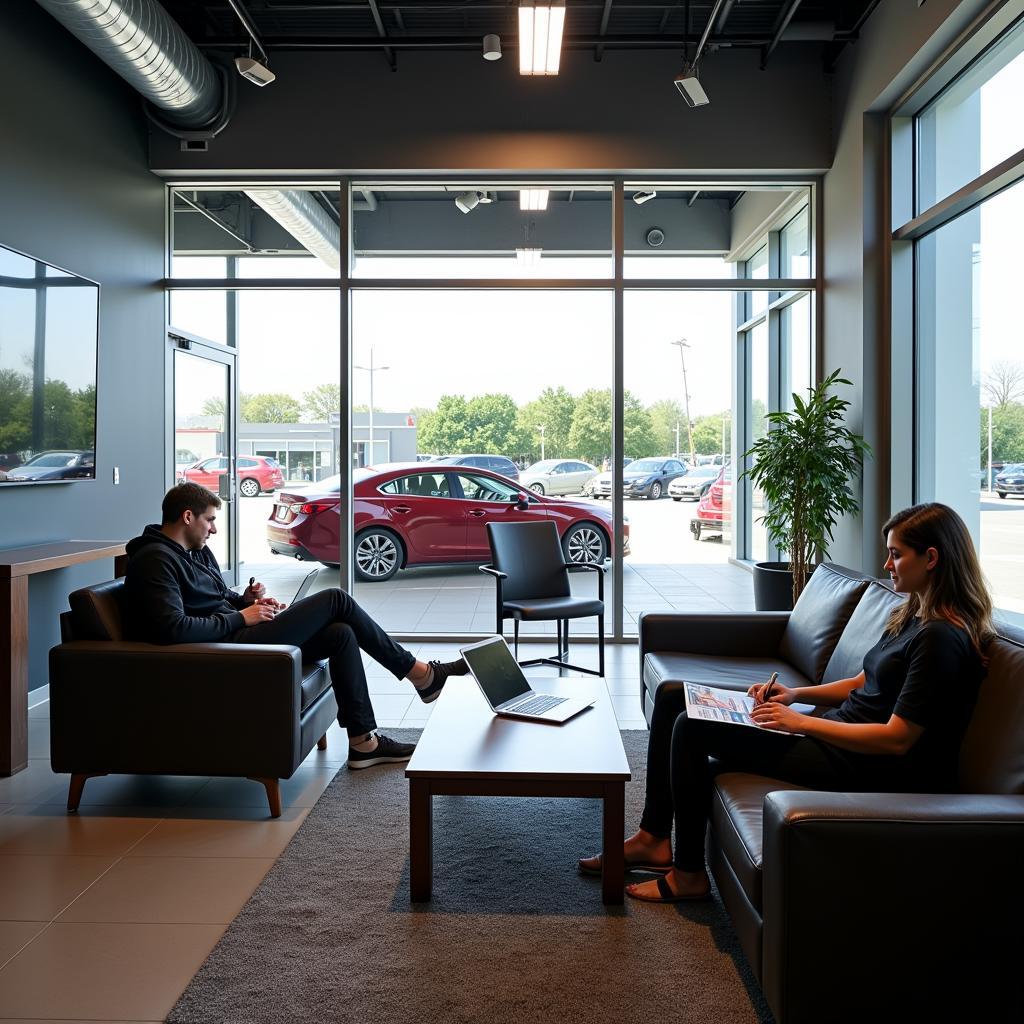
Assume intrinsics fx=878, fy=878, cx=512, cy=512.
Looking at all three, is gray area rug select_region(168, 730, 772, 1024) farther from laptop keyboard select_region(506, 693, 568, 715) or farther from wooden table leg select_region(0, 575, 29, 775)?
wooden table leg select_region(0, 575, 29, 775)

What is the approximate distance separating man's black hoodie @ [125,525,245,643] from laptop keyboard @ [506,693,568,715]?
1.15 m

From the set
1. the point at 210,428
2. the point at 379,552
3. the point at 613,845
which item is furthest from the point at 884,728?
the point at 210,428

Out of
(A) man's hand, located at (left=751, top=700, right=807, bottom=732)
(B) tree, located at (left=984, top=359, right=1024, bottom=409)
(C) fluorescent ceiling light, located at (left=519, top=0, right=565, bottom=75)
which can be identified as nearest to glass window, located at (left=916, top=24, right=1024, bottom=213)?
(B) tree, located at (left=984, top=359, right=1024, bottom=409)

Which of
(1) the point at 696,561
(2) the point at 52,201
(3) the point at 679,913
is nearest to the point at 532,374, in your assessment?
(1) the point at 696,561

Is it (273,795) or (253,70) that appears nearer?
(273,795)

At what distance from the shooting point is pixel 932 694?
1.95 m

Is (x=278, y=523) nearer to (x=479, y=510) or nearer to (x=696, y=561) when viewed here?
(x=479, y=510)

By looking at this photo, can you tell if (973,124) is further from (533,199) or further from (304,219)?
(304,219)

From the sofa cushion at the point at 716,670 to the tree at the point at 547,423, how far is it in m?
2.51

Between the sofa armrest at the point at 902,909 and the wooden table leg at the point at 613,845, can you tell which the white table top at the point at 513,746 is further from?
the sofa armrest at the point at 902,909

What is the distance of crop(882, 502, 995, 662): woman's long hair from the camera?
2.06 m

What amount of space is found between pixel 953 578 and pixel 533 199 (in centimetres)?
450

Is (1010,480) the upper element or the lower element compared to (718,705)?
upper

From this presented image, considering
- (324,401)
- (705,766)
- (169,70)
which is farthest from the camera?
(324,401)
